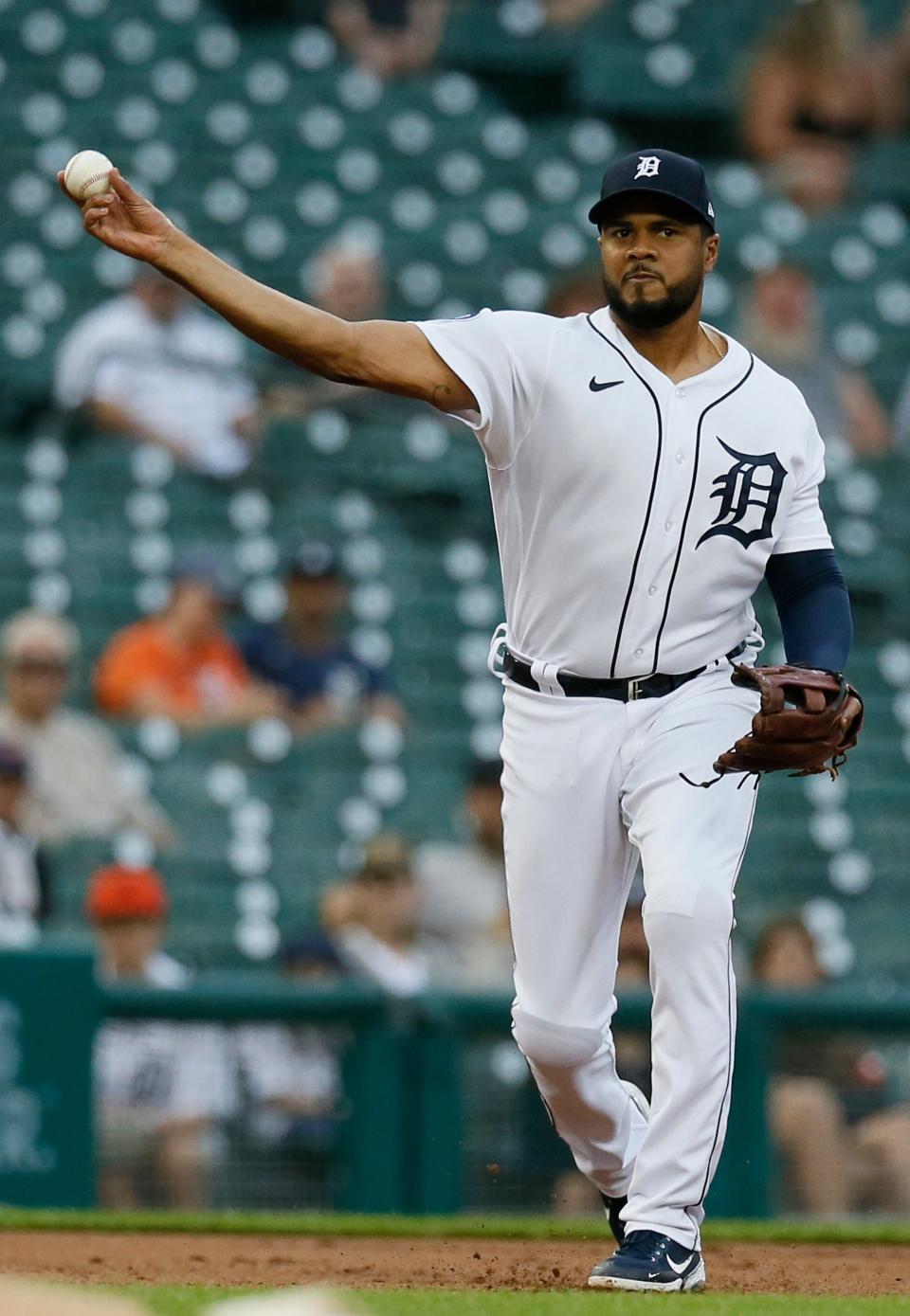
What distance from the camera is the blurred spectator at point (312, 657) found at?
8398 mm

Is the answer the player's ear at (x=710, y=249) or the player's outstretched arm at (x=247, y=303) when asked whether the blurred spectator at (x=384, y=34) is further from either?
the player's outstretched arm at (x=247, y=303)

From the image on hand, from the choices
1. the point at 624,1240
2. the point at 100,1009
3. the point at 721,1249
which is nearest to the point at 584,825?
the point at 624,1240

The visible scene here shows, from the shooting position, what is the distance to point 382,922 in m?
6.78

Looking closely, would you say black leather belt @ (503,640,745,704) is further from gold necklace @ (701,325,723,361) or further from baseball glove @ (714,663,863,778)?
gold necklace @ (701,325,723,361)

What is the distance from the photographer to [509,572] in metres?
4.27

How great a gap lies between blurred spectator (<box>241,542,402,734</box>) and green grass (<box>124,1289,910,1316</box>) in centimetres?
459

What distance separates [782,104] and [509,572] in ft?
26.1

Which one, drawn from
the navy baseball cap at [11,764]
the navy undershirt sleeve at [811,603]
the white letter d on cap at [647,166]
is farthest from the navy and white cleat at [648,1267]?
the navy baseball cap at [11,764]

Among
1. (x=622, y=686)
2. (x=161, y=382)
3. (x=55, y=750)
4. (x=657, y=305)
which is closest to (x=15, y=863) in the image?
(x=55, y=750)

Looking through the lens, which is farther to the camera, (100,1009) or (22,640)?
(22,640)

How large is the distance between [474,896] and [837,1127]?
1470mm

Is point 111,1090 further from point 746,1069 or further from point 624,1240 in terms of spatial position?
point 624,1240

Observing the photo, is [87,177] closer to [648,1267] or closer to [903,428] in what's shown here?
[648,1267]

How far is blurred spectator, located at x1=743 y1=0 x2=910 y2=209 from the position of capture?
38.2 feet
